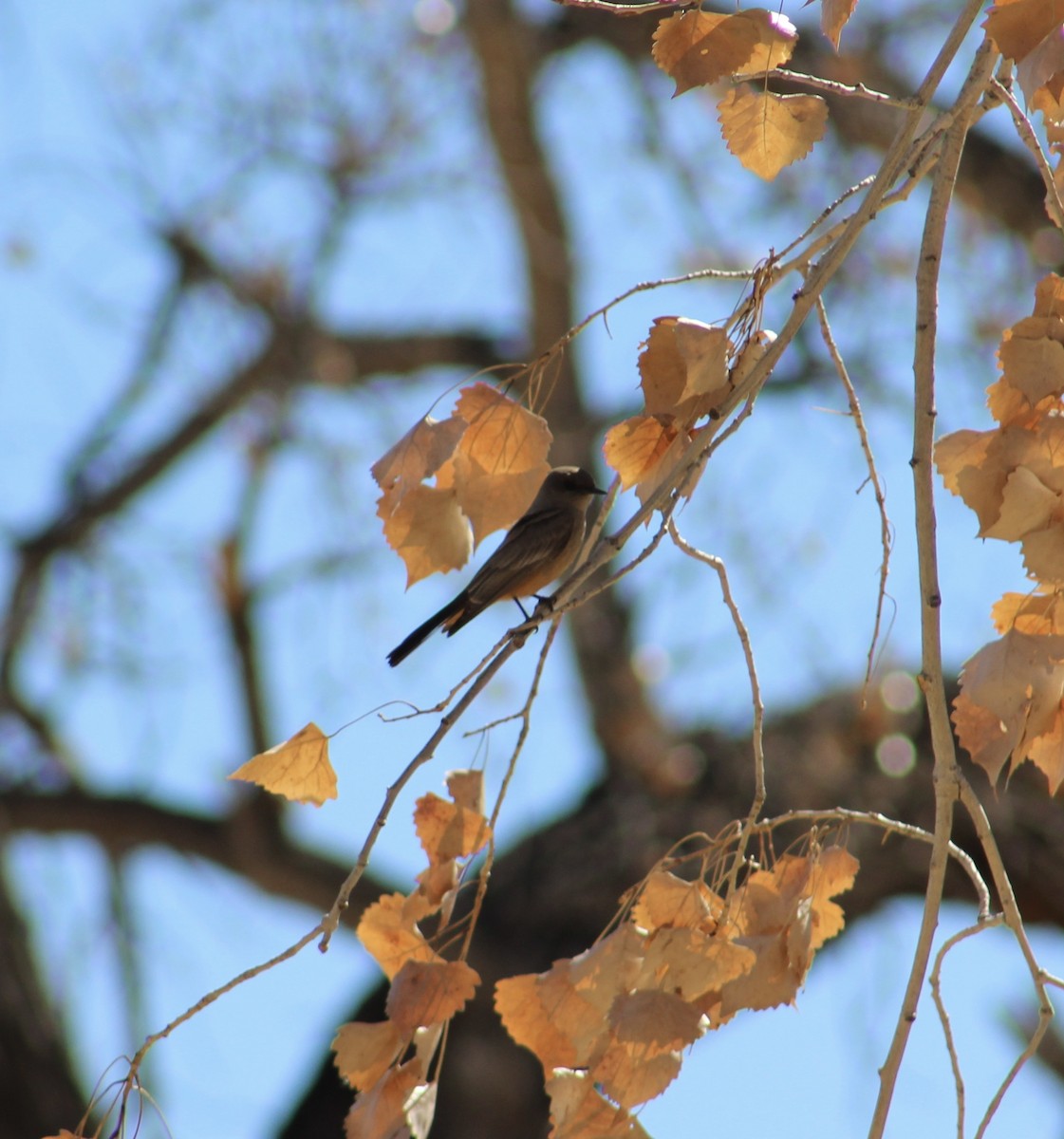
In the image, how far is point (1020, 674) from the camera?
1.75m

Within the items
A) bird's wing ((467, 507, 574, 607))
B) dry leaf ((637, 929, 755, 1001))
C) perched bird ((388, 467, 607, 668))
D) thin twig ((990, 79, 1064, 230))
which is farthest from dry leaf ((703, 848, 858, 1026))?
bird's wing ((467, 507, 574, 607))

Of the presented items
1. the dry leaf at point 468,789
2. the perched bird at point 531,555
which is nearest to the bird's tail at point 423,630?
the perched bird at point 531,555

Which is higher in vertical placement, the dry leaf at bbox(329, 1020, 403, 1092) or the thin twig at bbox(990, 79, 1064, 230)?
the thin twig at bbox(990, 79, 1064, 230)

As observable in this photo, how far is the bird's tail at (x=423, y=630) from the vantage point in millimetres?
3193

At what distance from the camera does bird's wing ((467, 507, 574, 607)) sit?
11.8 ft

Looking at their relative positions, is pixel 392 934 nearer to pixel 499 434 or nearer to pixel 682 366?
pixel 499 434

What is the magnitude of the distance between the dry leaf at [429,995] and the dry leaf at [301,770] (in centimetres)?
27

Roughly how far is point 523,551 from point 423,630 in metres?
0.64

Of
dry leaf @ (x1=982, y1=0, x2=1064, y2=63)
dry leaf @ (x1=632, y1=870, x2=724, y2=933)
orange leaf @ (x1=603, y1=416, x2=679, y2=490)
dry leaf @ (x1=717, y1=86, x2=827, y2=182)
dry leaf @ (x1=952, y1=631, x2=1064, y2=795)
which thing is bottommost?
dry leaf @ (x1=632, y1=870, x2=724, y2=933)

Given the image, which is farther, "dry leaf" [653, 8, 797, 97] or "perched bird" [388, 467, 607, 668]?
"perched bird" [388, 467, 607, 668]

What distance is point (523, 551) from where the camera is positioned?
3.88m

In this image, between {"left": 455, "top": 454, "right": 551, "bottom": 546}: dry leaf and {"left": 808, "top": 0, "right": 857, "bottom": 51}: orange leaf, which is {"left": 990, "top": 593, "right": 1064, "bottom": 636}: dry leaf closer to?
{"left": 455, "top": 454, "right": 551, "bottom": 546}: dry leaf

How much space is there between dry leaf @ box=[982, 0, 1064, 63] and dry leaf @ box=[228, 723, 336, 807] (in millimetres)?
1250

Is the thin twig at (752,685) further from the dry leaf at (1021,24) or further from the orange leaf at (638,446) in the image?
the dry leaf at (1021,24)
